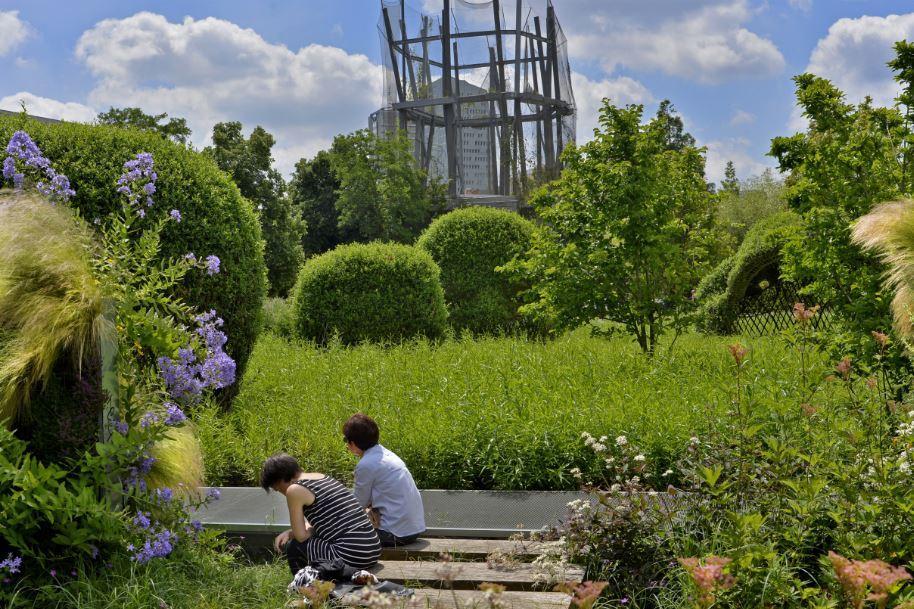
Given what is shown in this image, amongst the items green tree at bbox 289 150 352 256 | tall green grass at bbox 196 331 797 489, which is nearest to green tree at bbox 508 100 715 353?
tall green grass at bbox 196 331 797 489

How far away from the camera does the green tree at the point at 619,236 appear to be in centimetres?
907

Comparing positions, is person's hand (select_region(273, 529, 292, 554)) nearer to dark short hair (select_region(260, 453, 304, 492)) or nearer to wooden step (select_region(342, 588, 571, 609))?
dark short hair (select_region(260, 453, 304, 492))

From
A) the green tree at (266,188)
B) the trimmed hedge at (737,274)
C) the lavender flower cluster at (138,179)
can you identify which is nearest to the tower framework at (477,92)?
the green tree at (266,188)

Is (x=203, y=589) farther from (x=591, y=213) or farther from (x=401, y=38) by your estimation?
(x=401, y=38)

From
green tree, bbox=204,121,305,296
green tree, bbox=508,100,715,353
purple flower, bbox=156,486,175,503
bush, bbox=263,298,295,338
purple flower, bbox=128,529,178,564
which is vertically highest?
green tree, bbox=204,121,305,296

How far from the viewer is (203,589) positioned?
12.3 feet

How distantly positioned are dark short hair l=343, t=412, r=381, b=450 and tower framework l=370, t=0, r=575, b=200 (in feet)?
109

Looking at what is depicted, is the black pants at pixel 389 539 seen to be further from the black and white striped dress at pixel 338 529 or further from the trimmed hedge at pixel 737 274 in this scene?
the trimmed hedge at pixel 737 274

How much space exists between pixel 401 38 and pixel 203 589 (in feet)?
117

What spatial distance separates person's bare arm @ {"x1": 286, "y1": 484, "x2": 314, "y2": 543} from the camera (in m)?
3.98

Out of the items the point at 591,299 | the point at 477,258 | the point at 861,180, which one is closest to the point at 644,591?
the point at 861,180

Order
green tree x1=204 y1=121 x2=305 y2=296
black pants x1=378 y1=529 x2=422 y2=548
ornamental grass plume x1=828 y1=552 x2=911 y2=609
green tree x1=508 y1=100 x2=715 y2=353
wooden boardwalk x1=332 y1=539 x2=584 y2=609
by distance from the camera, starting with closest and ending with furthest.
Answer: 1. ornamental grass plume x1=828 y1=552 x2=911 y2=609
2. wooden boardwalk x1=332 y1=539 x2=584 y2=609
3. black pants x1=378 y1=529 x2=422 y2=548
4. green tree x1=508 y1=100 x2=715 y2=353
5. green tree x1=204 y1=121 x2=305 y2=296

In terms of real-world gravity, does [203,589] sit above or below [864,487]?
below

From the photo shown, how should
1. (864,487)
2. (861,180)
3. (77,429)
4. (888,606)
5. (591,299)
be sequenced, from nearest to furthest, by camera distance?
1. (888,606)
2. (864,487)
3. (77,429)
4. (861,180)
5. (591,299)
